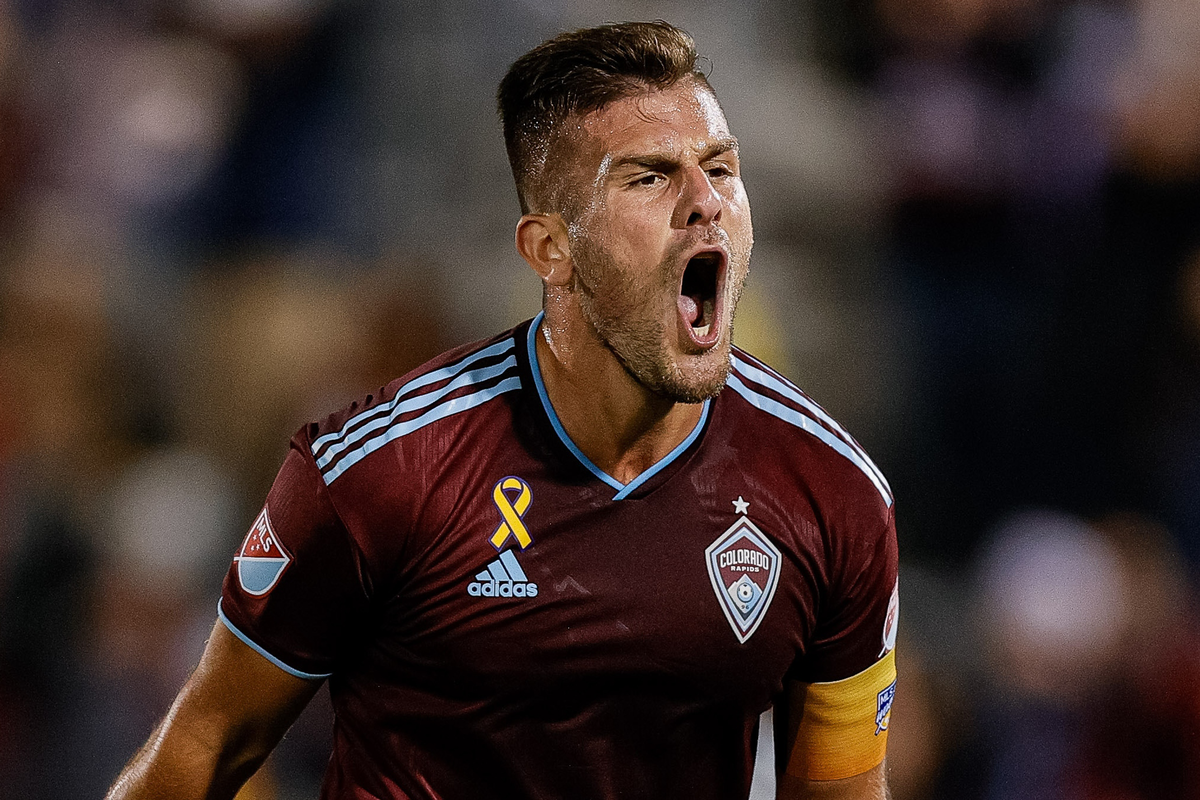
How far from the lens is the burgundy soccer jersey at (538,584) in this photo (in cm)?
211

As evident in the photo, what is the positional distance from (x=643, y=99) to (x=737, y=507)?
0.66 metres

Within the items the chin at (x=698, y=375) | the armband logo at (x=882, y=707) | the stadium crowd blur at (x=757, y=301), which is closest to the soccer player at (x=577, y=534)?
the chin at (x=698, y=375)

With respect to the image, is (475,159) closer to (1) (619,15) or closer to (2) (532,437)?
(1) (619,15)

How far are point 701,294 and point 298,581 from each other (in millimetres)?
787

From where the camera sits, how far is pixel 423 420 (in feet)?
7.05

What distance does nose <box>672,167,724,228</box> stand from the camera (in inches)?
80.8

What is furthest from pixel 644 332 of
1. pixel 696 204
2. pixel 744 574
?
pixel 744 574

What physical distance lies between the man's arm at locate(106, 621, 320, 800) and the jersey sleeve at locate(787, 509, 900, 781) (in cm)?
83

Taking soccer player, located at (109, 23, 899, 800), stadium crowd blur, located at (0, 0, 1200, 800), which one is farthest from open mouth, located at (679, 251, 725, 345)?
stadium crowd blur, located at (0, 0, 1200, 800)

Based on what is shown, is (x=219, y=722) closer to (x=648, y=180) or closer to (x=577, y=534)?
(x=577, y=534)

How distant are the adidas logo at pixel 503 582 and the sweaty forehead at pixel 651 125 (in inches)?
25.2

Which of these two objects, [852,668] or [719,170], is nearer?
[719,170]

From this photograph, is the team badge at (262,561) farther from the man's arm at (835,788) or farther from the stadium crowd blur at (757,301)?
the stadium crowd blur at (757,301)

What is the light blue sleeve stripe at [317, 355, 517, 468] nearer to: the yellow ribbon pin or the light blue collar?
the light blue collar
